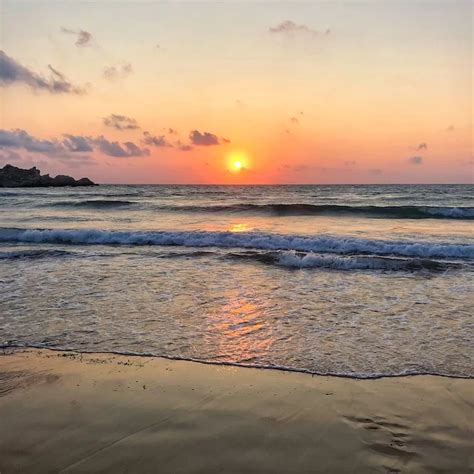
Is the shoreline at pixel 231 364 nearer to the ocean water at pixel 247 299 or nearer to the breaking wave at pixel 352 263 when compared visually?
the ocean water at pixel 247 299

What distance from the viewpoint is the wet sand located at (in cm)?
335

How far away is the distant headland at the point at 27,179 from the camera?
8700cm

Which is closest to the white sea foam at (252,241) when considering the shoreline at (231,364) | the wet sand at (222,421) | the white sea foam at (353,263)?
the white sea foam at (353,263)

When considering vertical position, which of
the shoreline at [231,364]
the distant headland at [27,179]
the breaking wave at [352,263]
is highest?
the distant headland at [27,179]

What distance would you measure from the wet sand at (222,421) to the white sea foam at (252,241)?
10356 mm

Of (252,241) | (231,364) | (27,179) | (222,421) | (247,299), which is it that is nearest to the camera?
(222,421)

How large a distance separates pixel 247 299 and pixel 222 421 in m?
4.61

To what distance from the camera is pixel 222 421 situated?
13.0 ft

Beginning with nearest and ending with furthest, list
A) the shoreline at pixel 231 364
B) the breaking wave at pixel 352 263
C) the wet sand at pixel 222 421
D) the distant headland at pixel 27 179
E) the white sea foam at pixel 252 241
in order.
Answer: the wet sand at pixel 222 421, the shoreline at pixel 231 364, the breaking wave at pixel 352 263, the white sea foam at pixel 252 241, the distant headland at pixel 27 179

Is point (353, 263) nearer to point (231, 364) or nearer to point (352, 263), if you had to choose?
point (352, 263)

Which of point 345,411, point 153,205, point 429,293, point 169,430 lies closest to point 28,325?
point 169,430

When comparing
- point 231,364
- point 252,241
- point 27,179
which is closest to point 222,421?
point 231,364

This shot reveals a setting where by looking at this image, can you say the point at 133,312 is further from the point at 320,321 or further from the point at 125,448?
the point at 125,448

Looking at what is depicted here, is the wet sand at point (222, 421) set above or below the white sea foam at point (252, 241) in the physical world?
below
